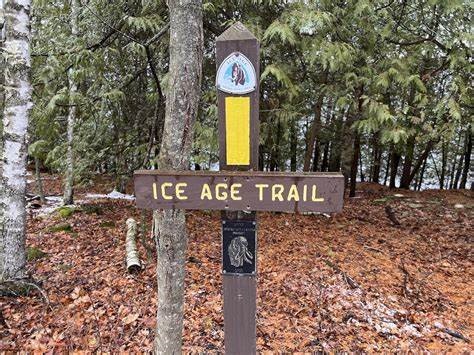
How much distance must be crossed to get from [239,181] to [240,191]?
0.20ft

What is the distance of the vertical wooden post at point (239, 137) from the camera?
2.26 meters

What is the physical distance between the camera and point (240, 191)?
2.21 metres

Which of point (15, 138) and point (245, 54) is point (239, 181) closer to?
point (245, 54)

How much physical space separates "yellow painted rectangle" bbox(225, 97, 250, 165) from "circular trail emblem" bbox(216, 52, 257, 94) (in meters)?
0.06

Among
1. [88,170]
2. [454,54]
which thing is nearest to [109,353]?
[88,170]

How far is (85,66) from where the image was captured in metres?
5.99

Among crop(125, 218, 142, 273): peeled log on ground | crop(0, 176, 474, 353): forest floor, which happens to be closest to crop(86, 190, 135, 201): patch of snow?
crop(0, 176, 474, 353): forest floor

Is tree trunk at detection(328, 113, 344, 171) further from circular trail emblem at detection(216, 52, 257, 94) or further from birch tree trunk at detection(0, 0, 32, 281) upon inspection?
circular trail emblem at detection(216, 52, 257, 94)

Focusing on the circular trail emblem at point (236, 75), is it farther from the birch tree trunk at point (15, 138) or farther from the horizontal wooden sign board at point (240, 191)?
the birch tree trunk at point (15, 138)

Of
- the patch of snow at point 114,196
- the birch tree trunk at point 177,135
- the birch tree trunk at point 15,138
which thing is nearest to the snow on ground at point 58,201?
the patch of snow at point 114,196

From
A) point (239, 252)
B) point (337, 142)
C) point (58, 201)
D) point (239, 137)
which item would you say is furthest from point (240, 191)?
point (337, 142)

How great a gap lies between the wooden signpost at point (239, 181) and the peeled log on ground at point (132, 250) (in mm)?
3327

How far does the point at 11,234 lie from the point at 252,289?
149 inches

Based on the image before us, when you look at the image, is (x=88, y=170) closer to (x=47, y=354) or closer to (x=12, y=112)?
(x=12, y=112)
